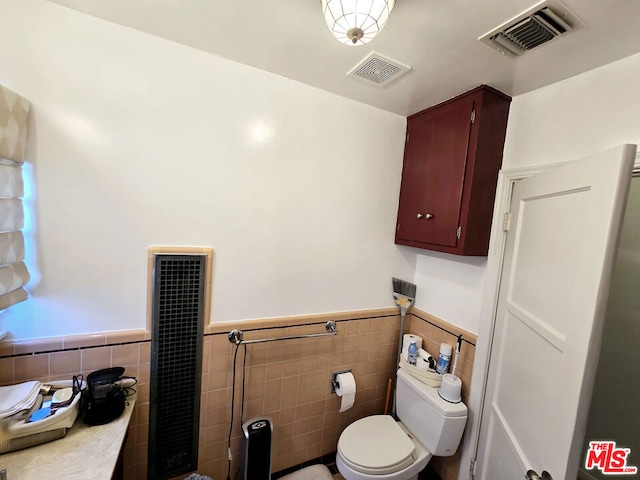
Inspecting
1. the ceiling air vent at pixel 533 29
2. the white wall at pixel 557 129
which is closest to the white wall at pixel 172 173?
the white wall at pixel 557 129

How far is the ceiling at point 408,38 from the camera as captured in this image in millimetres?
919

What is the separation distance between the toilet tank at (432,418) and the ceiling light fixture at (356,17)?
1.78 metres

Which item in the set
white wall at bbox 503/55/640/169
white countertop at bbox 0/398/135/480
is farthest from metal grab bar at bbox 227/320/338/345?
white wall at bbox 503/55/640/169

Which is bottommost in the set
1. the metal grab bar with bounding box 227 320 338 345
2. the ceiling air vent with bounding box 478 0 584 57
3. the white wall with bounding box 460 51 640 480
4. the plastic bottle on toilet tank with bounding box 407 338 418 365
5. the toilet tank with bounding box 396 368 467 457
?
the toilet tank with bounding box 396 368 467 457

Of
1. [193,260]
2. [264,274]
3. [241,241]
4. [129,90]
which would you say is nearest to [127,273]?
[193,260]

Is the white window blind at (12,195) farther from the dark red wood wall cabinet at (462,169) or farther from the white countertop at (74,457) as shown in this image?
the dark red wood wall cabinet at (462,169)

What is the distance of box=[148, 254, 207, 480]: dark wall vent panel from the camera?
1.32 m

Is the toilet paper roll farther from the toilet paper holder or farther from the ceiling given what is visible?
the ceiling

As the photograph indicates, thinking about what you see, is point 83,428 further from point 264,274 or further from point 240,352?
point 264,274

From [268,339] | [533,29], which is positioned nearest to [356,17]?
[533,29]

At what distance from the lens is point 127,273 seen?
1.26 meters

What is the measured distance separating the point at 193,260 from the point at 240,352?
58 cm

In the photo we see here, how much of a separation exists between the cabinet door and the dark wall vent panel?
→ 129 centimetres

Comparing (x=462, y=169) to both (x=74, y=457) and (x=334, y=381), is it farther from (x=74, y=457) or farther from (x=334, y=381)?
(x=74, y=457)
